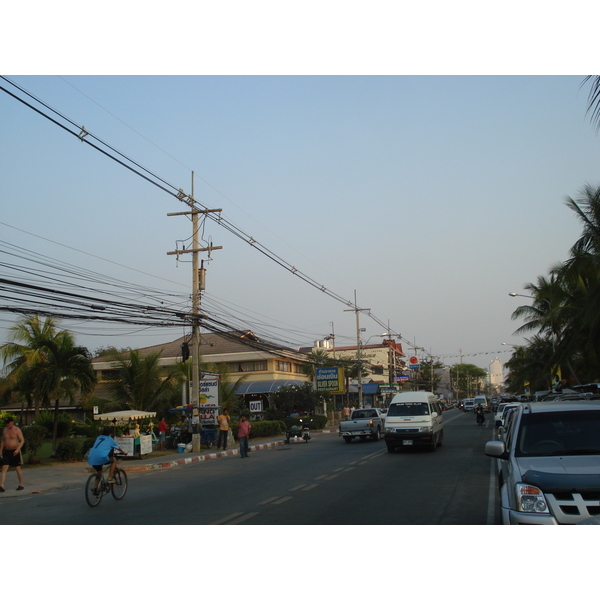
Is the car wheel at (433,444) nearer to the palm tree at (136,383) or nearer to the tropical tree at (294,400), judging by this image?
the palm tree at (136,383)

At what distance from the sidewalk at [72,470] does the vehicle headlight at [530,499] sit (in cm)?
1286

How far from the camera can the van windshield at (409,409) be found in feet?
76.3

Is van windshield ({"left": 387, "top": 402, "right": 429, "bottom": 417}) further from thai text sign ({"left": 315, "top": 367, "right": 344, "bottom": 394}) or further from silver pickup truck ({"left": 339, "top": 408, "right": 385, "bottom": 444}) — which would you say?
thai text sign ({"left": 315, "top": 367, "right": 344, "bottom": 394})

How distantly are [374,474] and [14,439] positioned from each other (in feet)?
30.5

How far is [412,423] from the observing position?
74.3 ft

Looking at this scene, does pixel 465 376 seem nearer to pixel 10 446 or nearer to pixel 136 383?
pixel 136 383

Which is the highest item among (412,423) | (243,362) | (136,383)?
(243,362)

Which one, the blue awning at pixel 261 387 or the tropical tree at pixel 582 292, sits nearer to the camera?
the tropical tree at pixel 582 292

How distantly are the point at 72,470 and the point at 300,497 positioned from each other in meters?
12.3

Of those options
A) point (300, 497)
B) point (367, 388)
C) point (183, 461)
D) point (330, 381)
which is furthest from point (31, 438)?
point (367, 388)

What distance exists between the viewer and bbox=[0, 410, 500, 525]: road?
32.9 ft

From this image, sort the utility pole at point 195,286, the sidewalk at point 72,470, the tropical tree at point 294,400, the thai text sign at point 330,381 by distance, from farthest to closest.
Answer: the thai text sign at point 330,381
the tropical tree at point 294,400
the utility pole at point 195,286
the sidewalk at point 72,470

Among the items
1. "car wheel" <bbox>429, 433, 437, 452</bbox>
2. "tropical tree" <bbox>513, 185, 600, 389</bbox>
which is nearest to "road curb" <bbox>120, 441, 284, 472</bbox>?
"car wheel" <bbox>429, 433, 437, 452</bbox>

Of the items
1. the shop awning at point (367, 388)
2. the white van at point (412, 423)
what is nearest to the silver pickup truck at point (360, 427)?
the white van at point (412, 423)
